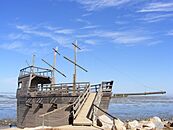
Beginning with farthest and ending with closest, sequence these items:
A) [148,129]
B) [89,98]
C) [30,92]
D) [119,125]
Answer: [30,92], [89,98], [148,129], [119,125]

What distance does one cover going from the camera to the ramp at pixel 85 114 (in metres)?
20.7

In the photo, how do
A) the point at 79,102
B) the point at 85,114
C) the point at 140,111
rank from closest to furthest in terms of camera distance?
Result: 1. the point at 85,114
2. the point at 79,102
3. the point at 140,111

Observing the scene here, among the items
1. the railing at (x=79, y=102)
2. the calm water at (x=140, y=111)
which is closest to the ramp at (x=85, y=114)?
the railing at (x=79, y=102)

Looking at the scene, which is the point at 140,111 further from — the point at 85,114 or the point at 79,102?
the point at 85,114

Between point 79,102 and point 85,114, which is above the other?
point 79,102

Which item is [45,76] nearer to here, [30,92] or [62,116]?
[30,92]

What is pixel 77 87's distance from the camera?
29.7 meters

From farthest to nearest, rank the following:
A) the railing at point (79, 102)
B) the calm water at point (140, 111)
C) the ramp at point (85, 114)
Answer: the calm water at point (140, 111)
the railing at point (79, 102)
the ramp at point (85, 114)

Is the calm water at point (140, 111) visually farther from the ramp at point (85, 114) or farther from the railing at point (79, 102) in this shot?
the ramp at point (85, 114)

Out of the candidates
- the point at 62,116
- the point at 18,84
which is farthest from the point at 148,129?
the point at 18,84

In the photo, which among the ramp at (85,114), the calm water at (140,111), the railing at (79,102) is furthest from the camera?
the calm water at (140,111)

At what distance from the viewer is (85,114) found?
22719mm

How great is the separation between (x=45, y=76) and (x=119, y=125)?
17.8m

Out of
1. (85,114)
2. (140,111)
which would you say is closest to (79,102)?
(85,114)
